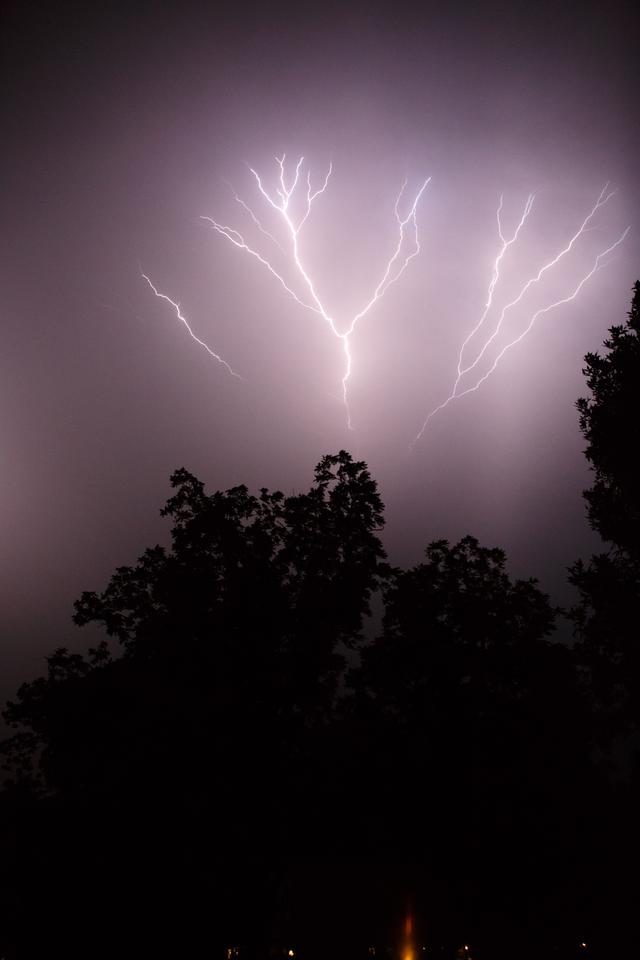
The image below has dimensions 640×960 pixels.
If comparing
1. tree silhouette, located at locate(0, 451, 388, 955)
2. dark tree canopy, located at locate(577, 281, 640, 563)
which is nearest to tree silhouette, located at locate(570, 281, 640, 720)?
dark tree canopy, located at locate(577, 281, 640, 563)

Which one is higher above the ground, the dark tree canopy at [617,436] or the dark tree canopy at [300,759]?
the dark tree canopy at [617,436]

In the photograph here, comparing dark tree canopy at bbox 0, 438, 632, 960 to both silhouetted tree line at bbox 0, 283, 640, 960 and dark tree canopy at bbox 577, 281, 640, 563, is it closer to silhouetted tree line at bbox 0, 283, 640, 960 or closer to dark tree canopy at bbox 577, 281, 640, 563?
silhouetted tree line at bbox 0, 283, 640, 960

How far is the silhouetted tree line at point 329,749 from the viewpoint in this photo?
353 inches

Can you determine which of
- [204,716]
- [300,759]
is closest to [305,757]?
[300,759]

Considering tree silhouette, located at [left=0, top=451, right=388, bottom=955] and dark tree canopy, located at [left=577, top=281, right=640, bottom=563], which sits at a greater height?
dark tree canopy, located at [left=577, top=281, right=640, bottom=563]

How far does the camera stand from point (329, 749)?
40.7 ft

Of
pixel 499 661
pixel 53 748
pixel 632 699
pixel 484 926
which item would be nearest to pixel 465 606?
pixel 499 661

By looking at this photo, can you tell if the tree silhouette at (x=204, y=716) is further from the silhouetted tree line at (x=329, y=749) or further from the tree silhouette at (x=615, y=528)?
the tree silhouette at (x=615, y=528)

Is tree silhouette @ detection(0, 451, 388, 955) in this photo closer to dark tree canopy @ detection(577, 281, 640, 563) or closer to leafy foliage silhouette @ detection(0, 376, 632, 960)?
leafy foliage silhouette @ detection(0, 376, 632, 960)

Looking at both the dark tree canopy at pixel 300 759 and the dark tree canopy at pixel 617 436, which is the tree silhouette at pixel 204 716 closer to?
the dark tree canopy at pixel 300 759

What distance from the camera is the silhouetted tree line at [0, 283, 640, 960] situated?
8.97 metres

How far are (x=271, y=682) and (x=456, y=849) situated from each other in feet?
20.1

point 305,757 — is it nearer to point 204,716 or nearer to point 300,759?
point 300,759

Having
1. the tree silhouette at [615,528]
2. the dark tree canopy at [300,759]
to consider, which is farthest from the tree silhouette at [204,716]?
the tree silhouette at [615,528]
